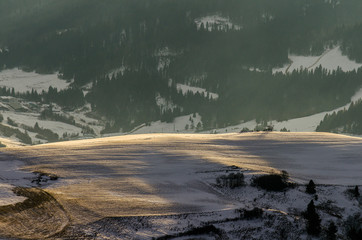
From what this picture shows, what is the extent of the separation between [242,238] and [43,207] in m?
18.1

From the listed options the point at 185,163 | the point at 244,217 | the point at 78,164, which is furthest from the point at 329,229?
the point at 78,164

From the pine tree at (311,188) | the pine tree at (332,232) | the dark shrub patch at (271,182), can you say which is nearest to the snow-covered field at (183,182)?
the pine tree at (311,188)

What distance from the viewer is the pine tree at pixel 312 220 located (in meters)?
44.1

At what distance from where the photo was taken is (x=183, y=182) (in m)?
54.4

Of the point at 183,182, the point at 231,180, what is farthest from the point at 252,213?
the point at 183,182

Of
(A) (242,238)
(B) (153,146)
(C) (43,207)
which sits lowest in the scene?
(A) (242,238)

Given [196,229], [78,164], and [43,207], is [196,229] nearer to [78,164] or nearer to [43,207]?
[43,207]

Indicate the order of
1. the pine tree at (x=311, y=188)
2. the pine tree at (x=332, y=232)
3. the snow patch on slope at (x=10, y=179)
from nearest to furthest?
the pine tree at (x=332, y=232) < the snow patch on slope at (x=10, y=179) < the pine tree at (x=311, y=188)

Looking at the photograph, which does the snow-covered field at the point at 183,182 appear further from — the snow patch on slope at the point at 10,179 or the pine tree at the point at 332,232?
the pine tree at the point at 332,232

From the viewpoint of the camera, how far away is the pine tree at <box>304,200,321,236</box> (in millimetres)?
44094

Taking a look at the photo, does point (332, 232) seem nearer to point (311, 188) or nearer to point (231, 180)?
point (311, 188)

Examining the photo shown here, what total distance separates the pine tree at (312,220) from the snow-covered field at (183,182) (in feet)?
2.47

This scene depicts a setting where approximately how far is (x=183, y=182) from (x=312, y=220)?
15431 millimetres

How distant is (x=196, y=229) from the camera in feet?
136
